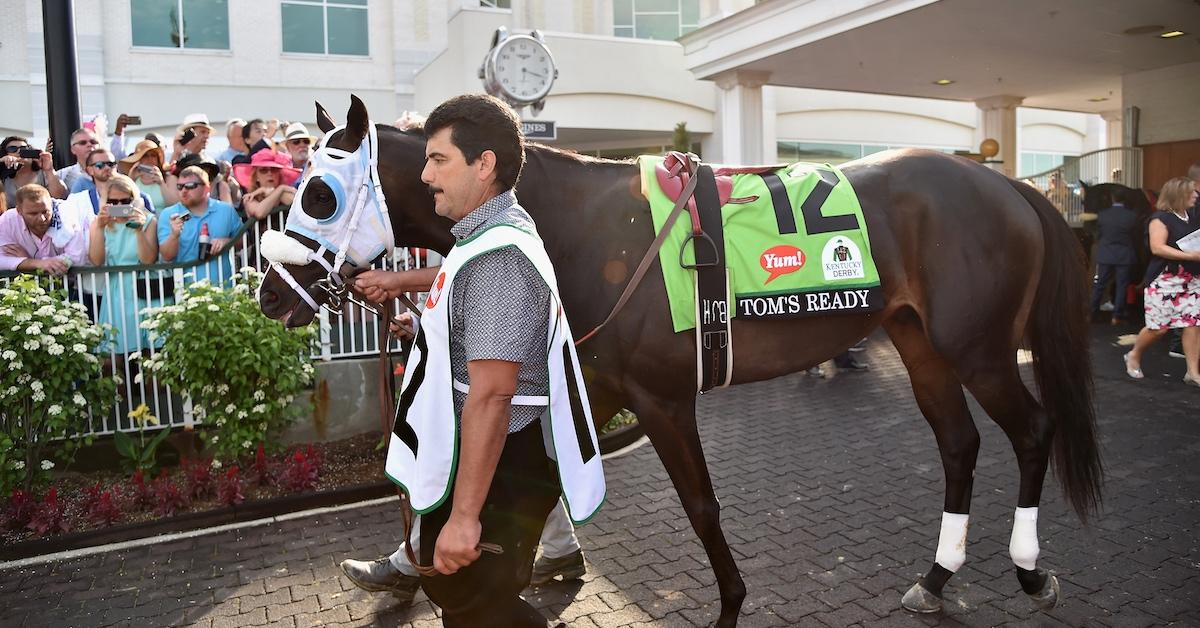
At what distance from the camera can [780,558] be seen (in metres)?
4.30

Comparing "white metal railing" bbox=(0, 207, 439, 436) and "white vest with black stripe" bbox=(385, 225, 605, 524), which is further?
"white metal railing" bbox=(0, 207, 439, 436)

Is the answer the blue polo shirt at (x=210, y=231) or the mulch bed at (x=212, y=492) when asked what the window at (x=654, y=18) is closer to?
the blue polo shirt at (x=210, y=231)

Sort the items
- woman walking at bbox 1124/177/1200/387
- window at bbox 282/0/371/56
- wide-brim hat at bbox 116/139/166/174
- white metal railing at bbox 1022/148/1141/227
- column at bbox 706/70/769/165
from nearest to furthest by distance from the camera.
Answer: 1. wide-brim hat at bbox 116/139/166/174
2. woman walking at bbox 1124/177/1200/387
3. column at bbox 706/70/769/165
4. white metal railing at bbox 1022/148/1141/227
5. window at bbox 282/0/371/56

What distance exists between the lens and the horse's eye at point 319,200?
3262 mm

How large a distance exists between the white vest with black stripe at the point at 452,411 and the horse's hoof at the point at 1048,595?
242cm

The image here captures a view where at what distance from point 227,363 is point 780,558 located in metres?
3.56

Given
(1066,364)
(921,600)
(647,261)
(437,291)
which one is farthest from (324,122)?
(1066,364)

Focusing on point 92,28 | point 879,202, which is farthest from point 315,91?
point 879,202

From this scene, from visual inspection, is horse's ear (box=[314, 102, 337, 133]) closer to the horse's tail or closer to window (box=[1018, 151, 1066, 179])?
the horse's tail

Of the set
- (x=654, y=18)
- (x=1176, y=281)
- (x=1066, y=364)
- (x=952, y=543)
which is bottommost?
(x=952, y=543)

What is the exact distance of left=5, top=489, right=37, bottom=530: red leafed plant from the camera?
191 inches

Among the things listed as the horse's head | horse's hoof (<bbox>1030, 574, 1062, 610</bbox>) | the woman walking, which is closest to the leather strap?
the horse's head

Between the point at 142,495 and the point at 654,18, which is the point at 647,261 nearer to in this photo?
the point at 142,495

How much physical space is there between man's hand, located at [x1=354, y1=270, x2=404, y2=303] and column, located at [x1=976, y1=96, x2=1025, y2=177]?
18.4 metres
